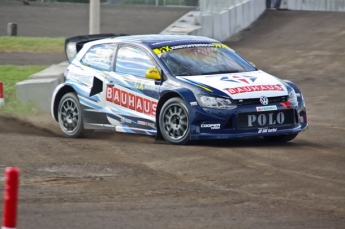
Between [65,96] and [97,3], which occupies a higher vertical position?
[97,3]

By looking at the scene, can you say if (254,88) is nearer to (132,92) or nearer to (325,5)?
(132,92)

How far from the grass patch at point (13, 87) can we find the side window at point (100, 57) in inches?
153

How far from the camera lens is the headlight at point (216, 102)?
10.3 meters

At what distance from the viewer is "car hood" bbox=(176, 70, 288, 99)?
1039cm

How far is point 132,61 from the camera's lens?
11.7 meters

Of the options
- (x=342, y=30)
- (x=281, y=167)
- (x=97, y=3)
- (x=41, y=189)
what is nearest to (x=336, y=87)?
(x=97, y=3)

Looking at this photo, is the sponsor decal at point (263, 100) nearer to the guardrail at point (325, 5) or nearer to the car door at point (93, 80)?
the car door at point (93, 80)

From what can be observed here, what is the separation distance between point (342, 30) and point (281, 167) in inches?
679

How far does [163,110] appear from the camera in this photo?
425 inches

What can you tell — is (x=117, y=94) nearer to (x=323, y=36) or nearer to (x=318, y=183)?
(x=318, y=183)

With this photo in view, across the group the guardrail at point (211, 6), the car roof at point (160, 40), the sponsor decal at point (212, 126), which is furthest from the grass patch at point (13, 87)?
the sponsor decal at point (212, 126)

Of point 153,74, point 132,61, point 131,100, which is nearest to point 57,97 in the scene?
point 132,61

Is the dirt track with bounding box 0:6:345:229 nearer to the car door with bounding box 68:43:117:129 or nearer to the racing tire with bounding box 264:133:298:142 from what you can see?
the racing tire with bounding box 264:133:298:142

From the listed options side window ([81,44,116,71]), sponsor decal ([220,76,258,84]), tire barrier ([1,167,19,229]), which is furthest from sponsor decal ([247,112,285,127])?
tire barrier ([1,167,19,229])
